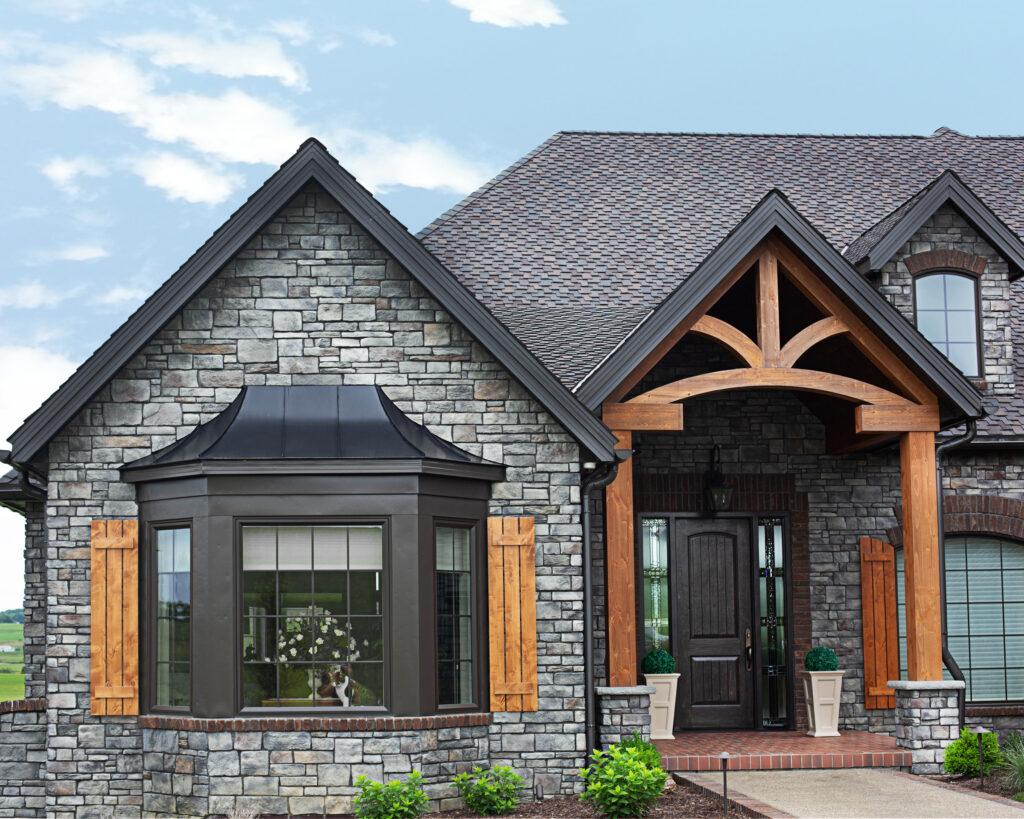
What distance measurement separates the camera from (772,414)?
49.4ft

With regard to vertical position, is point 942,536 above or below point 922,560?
above

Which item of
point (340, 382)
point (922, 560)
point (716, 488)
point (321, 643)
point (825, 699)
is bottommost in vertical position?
point (825, 699)

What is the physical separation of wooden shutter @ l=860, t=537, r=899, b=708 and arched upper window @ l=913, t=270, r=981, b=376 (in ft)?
8.13

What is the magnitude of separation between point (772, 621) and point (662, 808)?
14.1ft

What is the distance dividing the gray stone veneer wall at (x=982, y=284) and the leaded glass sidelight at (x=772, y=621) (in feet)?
9.63

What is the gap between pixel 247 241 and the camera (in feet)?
38.8

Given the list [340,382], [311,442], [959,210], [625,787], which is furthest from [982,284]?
[311,442]

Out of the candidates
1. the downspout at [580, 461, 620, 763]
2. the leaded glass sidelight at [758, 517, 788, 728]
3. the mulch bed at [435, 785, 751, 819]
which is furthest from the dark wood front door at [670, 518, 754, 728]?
the mulch bed at [435, 785, 751, 819]

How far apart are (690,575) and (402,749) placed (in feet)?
15.7

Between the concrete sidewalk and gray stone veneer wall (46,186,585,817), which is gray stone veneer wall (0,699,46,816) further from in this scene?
the concrete sidewalk

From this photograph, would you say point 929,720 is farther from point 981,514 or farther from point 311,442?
point 311,442

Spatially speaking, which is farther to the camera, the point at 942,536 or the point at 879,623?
the point at 879,623

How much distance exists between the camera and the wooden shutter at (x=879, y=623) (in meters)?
14.7

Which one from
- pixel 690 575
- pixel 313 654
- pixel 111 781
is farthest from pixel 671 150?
pixel 111 781
